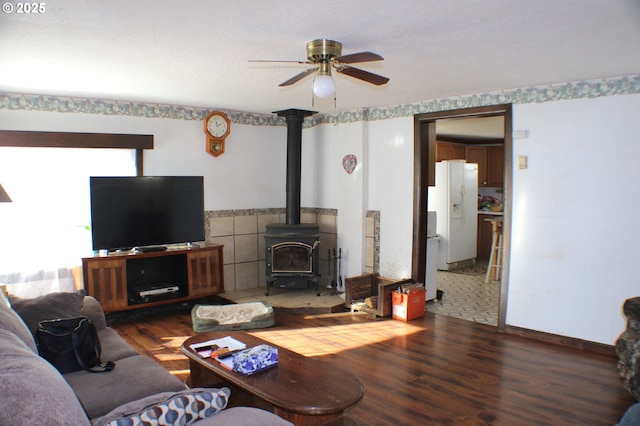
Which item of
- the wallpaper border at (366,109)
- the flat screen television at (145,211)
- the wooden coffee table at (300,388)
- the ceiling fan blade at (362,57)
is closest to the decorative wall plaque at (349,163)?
the wallpaper border at (366,109)

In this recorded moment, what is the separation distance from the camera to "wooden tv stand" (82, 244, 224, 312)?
4449 millimetres

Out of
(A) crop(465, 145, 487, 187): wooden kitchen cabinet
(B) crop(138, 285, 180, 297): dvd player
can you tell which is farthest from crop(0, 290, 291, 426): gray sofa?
(A) crop(465, 145, 487, 187): wooden kitchen cabinet

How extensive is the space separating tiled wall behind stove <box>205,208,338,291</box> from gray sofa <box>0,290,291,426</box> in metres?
3.09

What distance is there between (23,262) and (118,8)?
10.4 ft

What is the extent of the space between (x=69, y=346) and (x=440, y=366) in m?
2.60

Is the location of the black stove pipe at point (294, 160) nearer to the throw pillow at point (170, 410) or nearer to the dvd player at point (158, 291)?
the dvd player at point (158, 291)

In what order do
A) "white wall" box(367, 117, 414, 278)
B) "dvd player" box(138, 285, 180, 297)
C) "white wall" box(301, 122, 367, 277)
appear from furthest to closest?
"white wall" box(301, 122, 367, 277)
"white wall" box(367, 117, 414, 278)
"dvd player" box(138, 285, 180, 297)

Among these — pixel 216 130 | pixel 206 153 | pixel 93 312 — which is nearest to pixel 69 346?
pixel 93 312

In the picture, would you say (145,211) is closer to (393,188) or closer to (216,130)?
(216,130)

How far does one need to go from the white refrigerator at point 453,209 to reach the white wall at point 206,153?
2786 millimetres

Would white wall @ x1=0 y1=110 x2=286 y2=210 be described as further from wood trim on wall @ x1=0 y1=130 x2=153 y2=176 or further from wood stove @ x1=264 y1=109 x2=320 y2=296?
wood stove @ x1=264 y1=109 x2=320 y2=296

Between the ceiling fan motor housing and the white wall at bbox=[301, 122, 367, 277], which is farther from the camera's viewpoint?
the white wall at bbox=[301, 122, 367, 277]

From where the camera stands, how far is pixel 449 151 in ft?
27.1

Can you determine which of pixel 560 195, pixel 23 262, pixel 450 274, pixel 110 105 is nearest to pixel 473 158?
pixel 450 274
